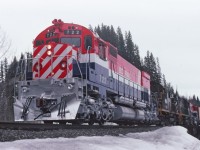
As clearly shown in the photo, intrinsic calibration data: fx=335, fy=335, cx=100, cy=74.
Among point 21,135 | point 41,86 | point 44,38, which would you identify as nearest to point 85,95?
point 41,86

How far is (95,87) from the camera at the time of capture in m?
12.4

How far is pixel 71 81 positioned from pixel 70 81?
1.5 inches

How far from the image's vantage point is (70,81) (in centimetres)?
1085

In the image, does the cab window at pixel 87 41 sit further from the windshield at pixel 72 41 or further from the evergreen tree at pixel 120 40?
Answer: the evergreen tree at pixel 120 40

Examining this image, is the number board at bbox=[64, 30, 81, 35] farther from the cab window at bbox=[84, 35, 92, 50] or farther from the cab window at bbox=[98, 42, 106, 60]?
the cab window at bbox=[98, 42, 106, 60]

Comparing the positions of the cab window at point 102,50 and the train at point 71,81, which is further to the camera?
the cab window at point 102,50

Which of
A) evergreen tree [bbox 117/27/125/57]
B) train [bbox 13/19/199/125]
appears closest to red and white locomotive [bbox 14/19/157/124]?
train [bbox 13/19/199/125]

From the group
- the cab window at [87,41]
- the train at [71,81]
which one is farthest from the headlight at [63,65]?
the cab window at [87,41]

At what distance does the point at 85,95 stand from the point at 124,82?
207 inches

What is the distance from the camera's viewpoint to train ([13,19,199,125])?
10.8 metres

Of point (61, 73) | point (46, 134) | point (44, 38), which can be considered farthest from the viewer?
point (44, 38)

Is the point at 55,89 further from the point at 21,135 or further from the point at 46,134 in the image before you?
the point at 21,135

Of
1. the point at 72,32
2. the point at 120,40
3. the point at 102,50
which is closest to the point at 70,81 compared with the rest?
the point at 72,32

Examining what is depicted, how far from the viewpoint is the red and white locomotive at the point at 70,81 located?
10734 mm
